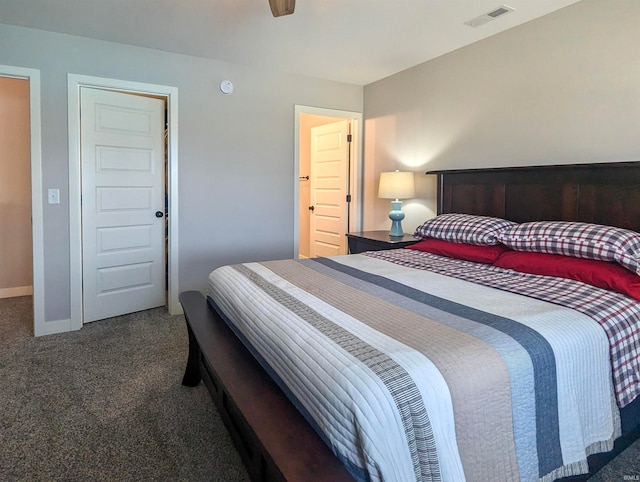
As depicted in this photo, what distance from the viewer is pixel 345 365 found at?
1026 millimetres

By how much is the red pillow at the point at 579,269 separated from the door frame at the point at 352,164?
2296 mm

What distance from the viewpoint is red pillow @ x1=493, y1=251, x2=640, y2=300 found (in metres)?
1.74

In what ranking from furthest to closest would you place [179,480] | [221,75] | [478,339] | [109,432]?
[221,75], [109,432], [179,480], [478,339]

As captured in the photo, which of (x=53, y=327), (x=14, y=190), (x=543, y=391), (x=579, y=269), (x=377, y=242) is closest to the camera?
(x=543, y=391)

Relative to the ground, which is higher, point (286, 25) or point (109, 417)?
point (286, 25)

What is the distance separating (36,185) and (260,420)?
113 inches

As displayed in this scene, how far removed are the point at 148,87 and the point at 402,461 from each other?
3.44 m

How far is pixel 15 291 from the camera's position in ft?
13.8

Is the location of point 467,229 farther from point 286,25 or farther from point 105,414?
point 105,414

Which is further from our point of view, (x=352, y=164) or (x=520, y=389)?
(x=352, y=164)

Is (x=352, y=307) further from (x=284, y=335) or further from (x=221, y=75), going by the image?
(x=221, y=75)

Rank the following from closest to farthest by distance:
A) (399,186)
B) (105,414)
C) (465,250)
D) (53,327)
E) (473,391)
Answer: (473,391)
(105,414)
(465,250)
(53,327)
(399,186)

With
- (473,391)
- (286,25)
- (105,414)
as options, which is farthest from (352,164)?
(473,391)

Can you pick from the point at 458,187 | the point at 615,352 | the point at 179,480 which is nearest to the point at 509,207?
the point at 458,187
